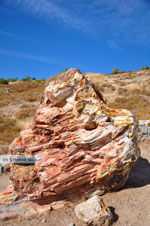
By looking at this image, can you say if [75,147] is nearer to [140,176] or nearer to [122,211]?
[122,211]

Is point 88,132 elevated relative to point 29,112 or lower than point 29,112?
lower

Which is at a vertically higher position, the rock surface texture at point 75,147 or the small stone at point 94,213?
the rock surface texture at point 75,147

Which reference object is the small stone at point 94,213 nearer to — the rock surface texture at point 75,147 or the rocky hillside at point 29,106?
the rock surface texture at point 75,147

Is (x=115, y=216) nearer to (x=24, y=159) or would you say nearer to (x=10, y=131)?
(x=24, y=159)

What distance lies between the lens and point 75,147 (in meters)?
5.41

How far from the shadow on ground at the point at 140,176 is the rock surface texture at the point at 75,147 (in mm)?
739

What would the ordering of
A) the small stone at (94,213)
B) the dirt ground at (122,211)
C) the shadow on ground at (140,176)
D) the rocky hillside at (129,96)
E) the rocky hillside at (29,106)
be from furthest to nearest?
the rocky hillside at (129,96)
the rocky hillside at (29,106)
the shadow on ground at (140,176)
the dirt ground at (122,211)
the small stone at (94,213)

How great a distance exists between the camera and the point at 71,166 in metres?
5.36

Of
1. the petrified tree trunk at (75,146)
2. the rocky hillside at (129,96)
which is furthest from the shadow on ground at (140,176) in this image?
the rocky hillside at (129,96)

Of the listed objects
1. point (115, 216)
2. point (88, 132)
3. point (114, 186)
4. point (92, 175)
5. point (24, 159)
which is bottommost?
point (115, 216)

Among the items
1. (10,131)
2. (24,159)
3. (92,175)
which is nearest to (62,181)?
(92,175)

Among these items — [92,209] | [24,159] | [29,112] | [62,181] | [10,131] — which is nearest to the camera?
[92,209]

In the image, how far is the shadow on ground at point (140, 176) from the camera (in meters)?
6.21

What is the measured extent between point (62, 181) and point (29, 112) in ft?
45.6
